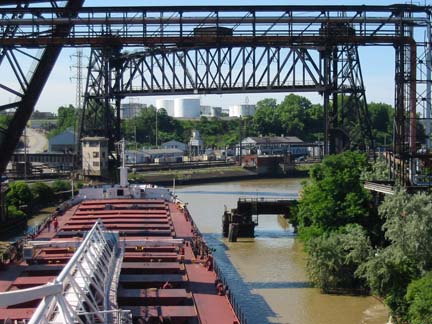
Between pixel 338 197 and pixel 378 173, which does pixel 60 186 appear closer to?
pixel 338 197

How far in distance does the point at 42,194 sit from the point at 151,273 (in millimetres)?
42845

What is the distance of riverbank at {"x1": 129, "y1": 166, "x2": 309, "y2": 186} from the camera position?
84188 millimetres

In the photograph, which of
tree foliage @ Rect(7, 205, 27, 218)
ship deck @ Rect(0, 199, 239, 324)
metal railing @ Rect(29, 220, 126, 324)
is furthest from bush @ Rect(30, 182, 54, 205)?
metal railing @ Rect(29, 220, 126, 324)

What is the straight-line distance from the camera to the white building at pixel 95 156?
63.6 metres

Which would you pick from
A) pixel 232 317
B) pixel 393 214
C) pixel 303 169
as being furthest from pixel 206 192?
pixel 232 317

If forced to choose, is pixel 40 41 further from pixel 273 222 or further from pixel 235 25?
pixel 273 222

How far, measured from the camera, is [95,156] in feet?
213

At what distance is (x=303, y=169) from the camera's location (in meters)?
98.1

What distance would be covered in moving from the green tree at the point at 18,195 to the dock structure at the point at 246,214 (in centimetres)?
1855

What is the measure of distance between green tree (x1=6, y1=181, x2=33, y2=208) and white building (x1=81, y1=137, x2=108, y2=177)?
748cm

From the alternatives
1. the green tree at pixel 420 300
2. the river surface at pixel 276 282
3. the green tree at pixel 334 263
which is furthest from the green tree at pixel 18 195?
the green tree at pixel 420 300

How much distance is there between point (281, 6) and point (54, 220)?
15.3 meters

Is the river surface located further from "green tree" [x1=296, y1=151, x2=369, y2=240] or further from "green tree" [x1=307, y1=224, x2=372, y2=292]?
"green tree" [x1=296, y1=151, x2=369, y2=240]

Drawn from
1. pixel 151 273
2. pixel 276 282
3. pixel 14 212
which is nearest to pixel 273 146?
pixel 14 212
